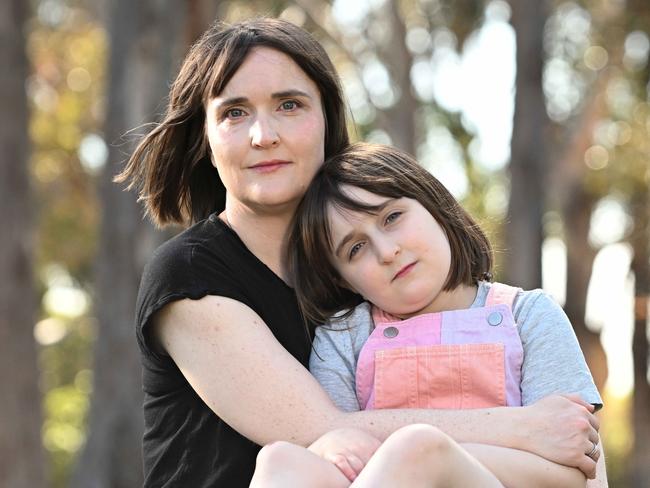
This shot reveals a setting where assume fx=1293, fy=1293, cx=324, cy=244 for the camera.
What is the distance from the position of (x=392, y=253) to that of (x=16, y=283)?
24.2ft

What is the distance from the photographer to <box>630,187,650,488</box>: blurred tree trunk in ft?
61.6

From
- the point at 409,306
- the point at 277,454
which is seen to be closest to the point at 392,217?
the point at 409,306

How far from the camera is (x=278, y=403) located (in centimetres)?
332

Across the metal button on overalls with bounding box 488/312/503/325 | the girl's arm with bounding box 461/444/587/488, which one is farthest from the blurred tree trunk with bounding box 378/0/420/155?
the girl's arm with bounding box 461/444/587/488

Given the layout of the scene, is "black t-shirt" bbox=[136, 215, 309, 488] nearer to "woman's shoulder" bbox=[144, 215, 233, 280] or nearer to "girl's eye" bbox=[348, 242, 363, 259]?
"woman's shoulder" bbox=[144, 215, 233, 280]

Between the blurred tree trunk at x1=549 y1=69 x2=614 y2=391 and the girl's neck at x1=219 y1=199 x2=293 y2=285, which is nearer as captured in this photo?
the girl's neck at x1=219 y1=199 x2=293 y2=285

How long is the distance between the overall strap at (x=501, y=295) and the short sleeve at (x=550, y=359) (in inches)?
2.5

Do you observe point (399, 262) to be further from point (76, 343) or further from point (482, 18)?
point (76, 343)

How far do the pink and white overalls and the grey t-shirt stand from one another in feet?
0.11

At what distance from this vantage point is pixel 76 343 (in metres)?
26.8

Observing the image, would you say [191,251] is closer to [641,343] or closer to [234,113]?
[234,113]

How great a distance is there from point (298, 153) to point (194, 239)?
39 centimetres

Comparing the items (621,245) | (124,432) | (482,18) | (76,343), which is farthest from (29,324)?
(76,343)

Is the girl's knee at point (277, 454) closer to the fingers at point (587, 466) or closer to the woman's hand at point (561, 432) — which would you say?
the woman's hand at point (561, 432)
